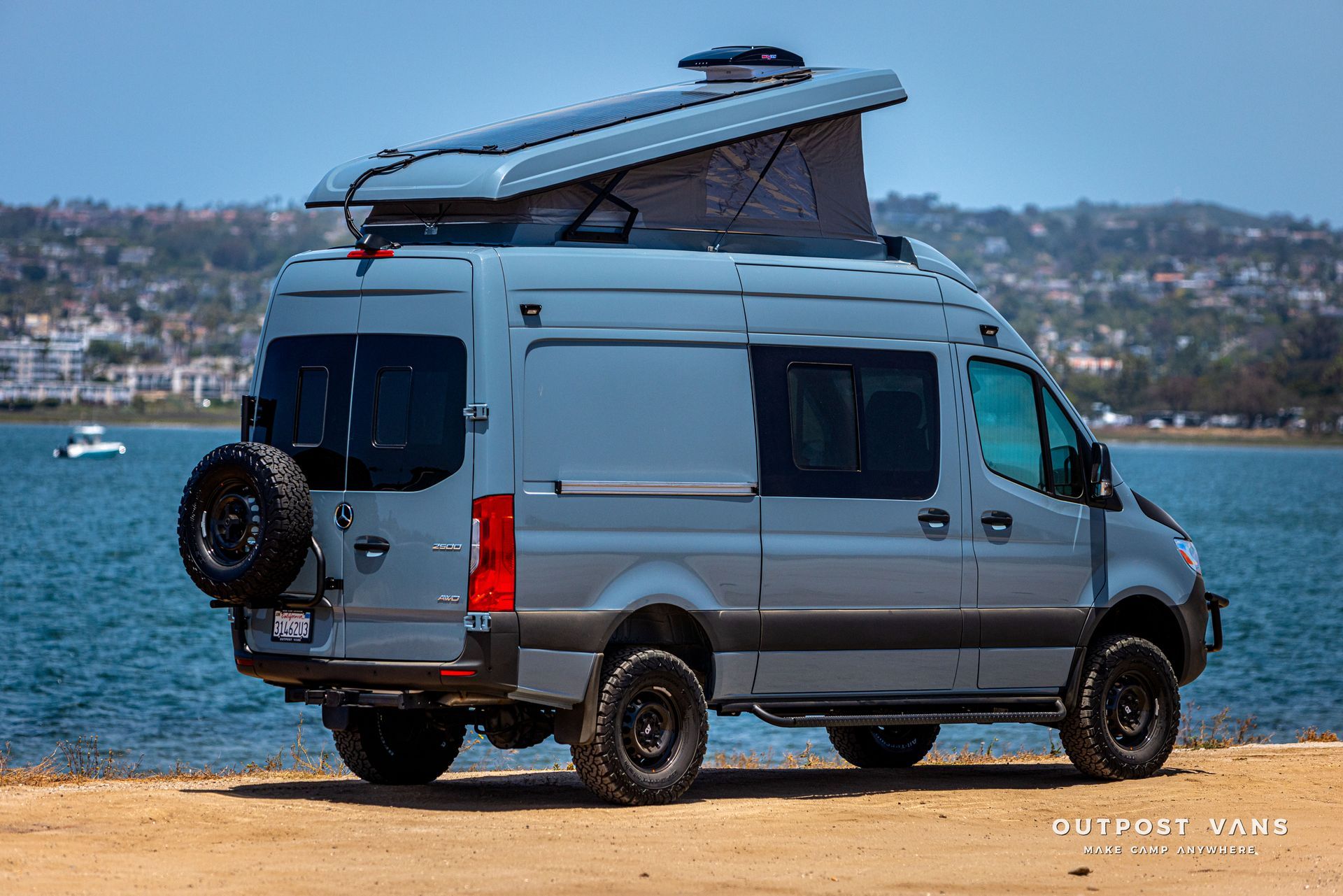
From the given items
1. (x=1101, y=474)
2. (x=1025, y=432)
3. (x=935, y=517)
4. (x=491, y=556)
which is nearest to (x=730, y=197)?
(x=935, y=517)

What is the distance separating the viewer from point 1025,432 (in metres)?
11.2

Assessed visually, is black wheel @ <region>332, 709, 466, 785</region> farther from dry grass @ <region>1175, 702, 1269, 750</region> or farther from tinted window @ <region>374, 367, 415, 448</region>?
dry grass @ <region>1175, 702, 1269, 750</region>

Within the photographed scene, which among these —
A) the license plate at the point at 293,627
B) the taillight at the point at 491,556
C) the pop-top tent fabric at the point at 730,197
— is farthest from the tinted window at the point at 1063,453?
the license plate at the point at 293,627

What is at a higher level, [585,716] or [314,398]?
[314,398]

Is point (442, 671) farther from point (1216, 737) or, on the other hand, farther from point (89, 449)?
point (89, 449)

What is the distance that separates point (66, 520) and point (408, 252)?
208ft

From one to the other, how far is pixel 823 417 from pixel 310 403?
270 cm

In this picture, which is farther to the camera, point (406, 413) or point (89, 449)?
point (89, 449)

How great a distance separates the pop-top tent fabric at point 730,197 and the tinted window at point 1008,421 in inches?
42.1

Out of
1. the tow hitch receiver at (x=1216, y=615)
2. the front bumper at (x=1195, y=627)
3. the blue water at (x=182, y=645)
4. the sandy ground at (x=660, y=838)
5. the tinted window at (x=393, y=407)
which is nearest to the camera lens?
the sandy ground at (x=660, y=838)

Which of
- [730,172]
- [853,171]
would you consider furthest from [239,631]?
[853,171]

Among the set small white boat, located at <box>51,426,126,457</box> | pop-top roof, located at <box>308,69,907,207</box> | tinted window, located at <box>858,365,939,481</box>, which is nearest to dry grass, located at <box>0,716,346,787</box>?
pop-top roof, located at <box>308,69,907,207</box>

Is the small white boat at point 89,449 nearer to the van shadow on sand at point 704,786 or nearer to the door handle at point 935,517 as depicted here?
the van shadow on sand at point 704,786

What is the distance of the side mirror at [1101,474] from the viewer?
441 inches
